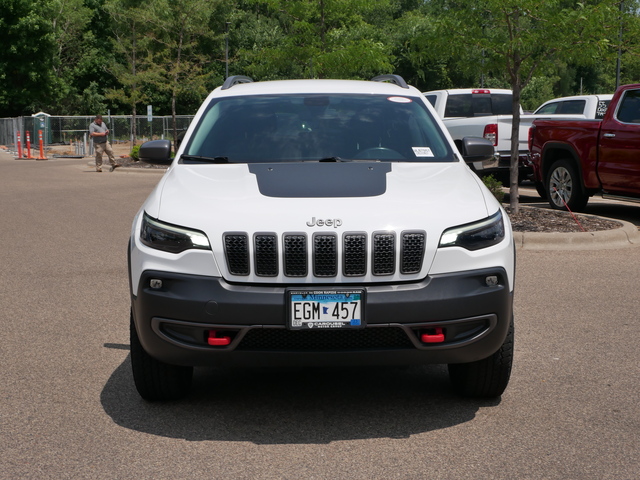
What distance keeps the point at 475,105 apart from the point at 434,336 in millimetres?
14669

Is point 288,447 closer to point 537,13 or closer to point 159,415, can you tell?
point 159,415

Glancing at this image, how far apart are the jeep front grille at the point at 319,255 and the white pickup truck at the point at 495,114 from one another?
38.8ft

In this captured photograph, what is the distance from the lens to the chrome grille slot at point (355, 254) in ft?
13.7

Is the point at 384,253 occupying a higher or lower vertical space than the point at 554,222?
higher

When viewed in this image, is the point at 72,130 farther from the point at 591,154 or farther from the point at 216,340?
the point at 216,340

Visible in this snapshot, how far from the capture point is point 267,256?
13.7 feet

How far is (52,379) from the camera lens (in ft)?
17.3

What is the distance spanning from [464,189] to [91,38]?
66642 mm

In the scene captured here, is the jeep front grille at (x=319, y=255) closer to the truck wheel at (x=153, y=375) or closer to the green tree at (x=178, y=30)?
the truck wheel at (x=153, y=375)

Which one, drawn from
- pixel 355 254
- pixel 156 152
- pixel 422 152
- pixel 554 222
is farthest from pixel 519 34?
pixel 355 254

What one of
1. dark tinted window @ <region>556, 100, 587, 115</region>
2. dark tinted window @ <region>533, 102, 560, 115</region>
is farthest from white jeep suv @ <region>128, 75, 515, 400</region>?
dark tinted window @ <region>533, 102, 560, 115</region>

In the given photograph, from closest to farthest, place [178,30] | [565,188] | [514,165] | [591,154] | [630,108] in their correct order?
[514,165]
[630,108]
[591,154]
[565,188]
[178,30]

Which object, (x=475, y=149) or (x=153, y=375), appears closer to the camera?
(x=153, y=375)

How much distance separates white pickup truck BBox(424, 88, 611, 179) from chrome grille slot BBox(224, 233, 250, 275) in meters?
12.0
